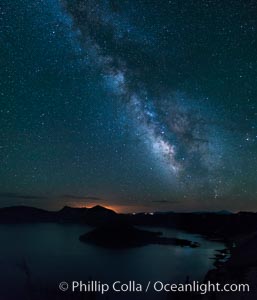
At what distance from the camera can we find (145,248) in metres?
74.1

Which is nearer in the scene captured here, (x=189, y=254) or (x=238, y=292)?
(x=238, y=292)

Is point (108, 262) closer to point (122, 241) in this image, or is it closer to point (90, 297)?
point (122, 241)

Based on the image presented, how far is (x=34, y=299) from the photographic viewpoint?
24.5 meters

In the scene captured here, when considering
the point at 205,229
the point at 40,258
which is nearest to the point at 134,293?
the point at 40,258

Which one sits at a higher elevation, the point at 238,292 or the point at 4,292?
the point at 238,292

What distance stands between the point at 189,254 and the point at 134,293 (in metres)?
38.0

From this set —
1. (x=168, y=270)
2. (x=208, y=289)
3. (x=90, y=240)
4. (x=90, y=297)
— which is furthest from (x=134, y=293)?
(x=90, y=240)

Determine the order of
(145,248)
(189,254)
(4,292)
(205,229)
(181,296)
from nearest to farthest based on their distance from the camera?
1. (181,296)
2. (4,292)
3. (189,254)
4. (145,248)
5. (205,229)

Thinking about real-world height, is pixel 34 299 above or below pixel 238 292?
below

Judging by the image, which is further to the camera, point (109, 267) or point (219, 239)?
point (219, 239)

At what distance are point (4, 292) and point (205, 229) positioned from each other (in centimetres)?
11044

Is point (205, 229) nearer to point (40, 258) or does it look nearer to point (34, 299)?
point (40, 258)

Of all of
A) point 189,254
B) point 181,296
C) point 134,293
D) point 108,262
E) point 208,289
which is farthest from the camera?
point 189,254

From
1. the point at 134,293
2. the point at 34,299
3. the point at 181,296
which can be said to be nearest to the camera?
the point at 181,296
